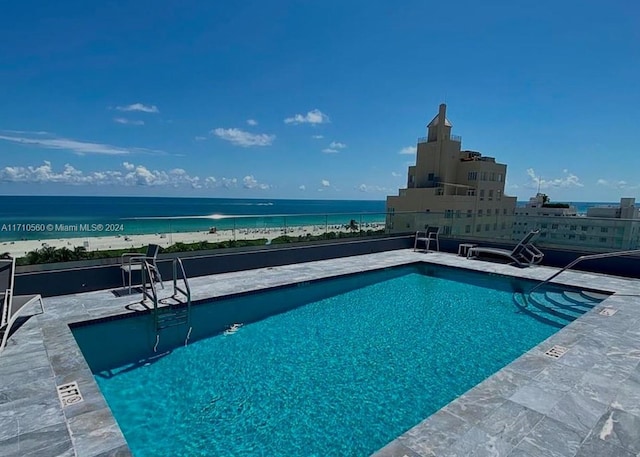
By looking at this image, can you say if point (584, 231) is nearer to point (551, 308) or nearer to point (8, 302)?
point (551, 308)

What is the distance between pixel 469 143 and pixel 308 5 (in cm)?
2730

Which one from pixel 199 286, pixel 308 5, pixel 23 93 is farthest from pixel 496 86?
pixel 23 93

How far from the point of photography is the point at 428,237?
385 inches

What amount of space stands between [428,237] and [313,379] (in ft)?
24.1

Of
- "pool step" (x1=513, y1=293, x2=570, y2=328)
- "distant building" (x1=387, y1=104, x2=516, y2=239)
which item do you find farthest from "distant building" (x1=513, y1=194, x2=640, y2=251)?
"distant building" (x1=387, y1=104, x2=516, y2=239)

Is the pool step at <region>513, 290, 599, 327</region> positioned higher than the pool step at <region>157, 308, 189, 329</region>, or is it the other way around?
the pool step at <region>513, 290, 599, 327</region>

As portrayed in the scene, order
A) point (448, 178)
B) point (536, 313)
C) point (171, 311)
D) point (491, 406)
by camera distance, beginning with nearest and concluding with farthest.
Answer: point (491, 406)
point (171, 311)
point (536, 313)
point (448, 178)

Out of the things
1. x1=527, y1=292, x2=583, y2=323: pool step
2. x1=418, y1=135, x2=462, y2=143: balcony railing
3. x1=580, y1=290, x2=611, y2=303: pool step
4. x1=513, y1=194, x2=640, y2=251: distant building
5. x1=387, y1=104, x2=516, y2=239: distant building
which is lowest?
x1=527, y1=292, x2=583, y2=323: pool step

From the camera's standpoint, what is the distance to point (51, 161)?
46812 mm

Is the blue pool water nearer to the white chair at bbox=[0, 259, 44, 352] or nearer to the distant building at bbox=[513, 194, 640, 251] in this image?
the white chair at bbox=[0, 259, 44, 352]

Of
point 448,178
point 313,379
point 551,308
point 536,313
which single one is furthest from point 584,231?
point 448,178

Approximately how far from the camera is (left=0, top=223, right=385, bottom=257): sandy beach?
502 cm

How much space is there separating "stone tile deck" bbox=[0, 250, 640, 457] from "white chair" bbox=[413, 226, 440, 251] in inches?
219

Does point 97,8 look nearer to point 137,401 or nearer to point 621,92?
point 137,401
